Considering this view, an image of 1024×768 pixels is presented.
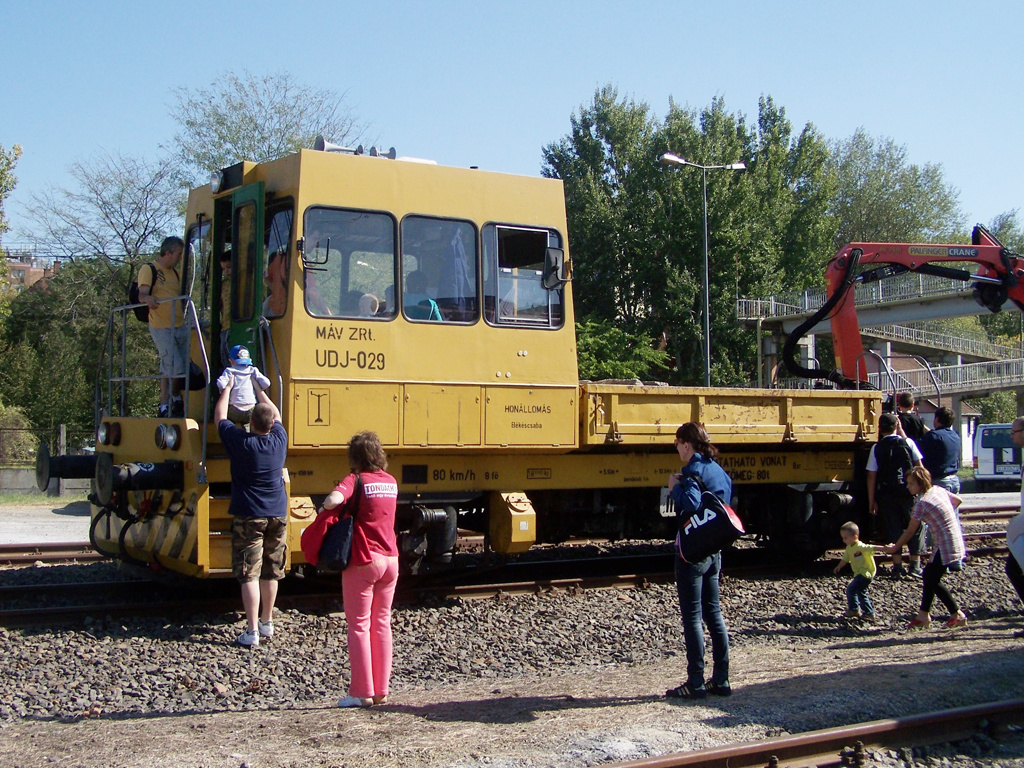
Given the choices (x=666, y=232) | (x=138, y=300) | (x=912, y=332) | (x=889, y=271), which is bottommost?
(x=138, y=300)

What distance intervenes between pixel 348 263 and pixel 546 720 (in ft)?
14.0

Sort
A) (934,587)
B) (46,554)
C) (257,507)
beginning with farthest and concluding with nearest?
1. (46,554)
2. (934,587)
3. (257,507)

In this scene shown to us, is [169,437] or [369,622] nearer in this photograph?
[369,622]

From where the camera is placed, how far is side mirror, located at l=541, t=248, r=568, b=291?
870 centimetres

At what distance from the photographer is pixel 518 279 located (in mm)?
8719

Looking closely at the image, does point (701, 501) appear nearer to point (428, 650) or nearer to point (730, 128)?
point (428, 650)

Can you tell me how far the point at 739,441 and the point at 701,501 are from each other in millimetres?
4111

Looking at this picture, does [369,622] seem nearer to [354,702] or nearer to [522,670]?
[354,702]

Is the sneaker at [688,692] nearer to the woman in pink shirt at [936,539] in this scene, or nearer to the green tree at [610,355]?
the woman in pink shirt at [936,539]

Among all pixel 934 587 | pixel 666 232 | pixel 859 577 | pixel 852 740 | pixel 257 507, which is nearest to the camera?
pixel 852 740

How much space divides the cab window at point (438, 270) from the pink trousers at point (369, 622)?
3.01 meters

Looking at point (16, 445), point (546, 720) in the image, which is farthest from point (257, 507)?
point (16, 445)

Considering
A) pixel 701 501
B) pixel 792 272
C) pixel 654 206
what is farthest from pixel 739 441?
pixel 792 272

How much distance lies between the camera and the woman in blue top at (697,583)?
5750 mm
